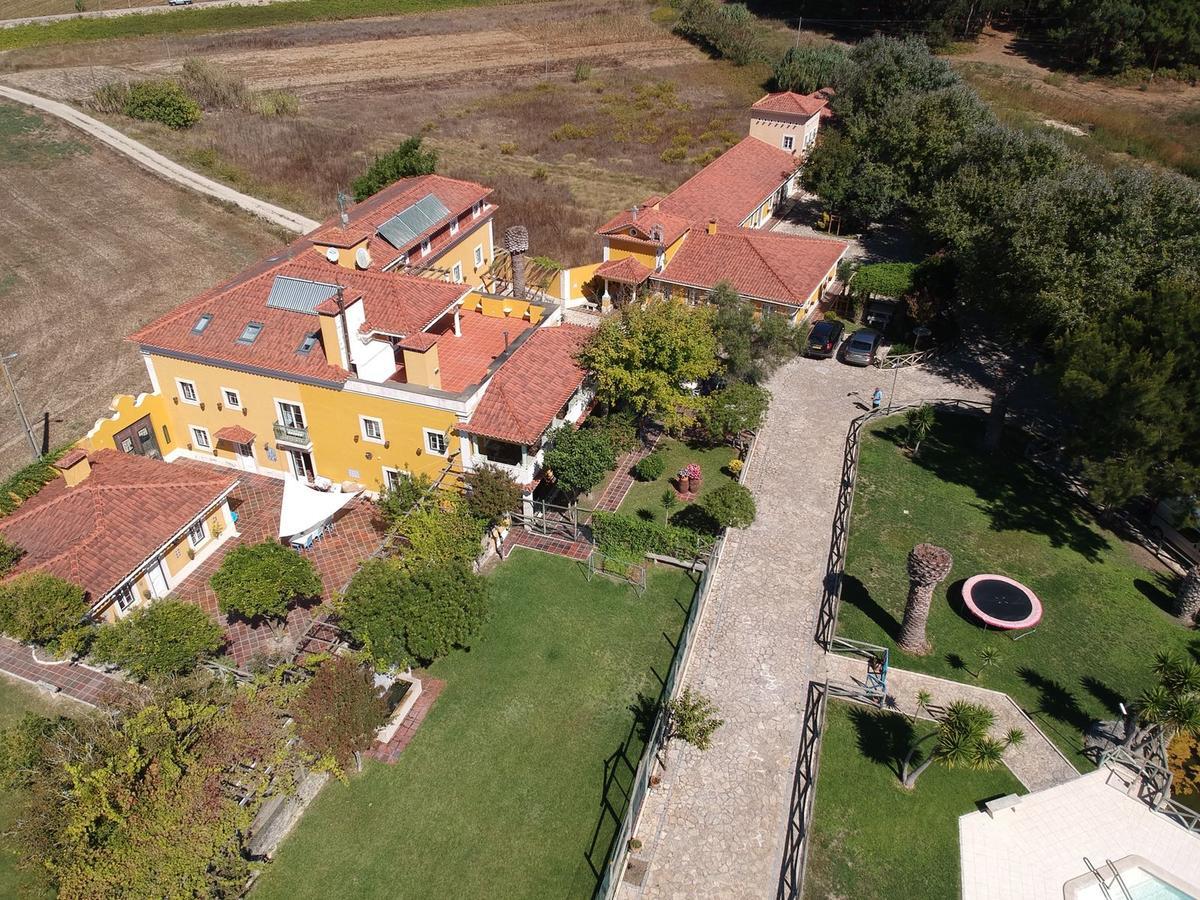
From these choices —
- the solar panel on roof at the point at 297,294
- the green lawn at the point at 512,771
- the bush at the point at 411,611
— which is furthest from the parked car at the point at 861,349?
the bush at the point at 411,611

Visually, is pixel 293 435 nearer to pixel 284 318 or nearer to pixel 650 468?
pixel 284 318

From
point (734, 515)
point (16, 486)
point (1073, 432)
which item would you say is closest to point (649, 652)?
point (734, 515)

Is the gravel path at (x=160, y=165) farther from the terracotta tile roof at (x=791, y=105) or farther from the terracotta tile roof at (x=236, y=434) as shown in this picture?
the terracotta tile roof at (x=791, y=105)

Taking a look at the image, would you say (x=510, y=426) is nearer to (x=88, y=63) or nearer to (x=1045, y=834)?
(x=1045, y=834)

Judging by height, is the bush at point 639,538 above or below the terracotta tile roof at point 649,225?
below

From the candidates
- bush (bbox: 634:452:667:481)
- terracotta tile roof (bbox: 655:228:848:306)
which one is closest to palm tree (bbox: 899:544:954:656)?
bush (bbox: 634:452:667:481)

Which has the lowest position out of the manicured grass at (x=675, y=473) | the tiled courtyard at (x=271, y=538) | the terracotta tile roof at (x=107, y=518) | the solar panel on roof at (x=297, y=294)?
the tiled courtyard at (x=271, y=538)

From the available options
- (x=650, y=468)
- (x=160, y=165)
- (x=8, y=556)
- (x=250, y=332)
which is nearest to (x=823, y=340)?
(x=650, y=468)
